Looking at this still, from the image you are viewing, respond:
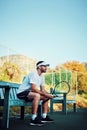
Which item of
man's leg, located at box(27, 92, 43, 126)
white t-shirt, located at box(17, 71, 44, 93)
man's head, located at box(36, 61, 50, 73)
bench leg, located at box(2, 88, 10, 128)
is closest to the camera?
bench leg, located at box(2, 88, 10, 128)

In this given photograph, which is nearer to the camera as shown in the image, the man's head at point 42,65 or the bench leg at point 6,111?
the bench leg at point 6,111

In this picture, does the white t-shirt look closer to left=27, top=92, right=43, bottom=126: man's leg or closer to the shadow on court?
left=27, top=92, right=43, bottom=126: man's leg

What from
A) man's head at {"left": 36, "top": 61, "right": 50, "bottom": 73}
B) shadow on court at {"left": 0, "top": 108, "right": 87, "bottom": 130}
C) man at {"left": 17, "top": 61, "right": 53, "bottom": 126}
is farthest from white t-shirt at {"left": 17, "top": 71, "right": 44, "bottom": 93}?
shadow on court at {"left": 0, "top": 108, "right": 87, "bottom": 130}

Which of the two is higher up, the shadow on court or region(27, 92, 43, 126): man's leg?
region(27, 92, 43, 126): man's leg

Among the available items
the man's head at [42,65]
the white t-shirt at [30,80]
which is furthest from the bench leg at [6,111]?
the man's head at [42,65]

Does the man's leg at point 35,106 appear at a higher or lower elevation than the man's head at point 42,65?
lower

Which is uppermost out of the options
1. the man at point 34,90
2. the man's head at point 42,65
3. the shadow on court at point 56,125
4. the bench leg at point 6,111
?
the man's head at point 42,65

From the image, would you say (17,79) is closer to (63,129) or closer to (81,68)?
(63,129)

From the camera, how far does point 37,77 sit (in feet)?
20.2

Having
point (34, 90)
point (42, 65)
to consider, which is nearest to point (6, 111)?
point (34, 90)

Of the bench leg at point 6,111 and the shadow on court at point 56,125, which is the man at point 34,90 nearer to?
the shadow on court at point 56,125

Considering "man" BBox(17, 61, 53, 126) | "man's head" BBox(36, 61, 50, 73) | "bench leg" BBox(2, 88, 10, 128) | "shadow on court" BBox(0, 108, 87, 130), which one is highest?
"man's head" BBox(36, 61, 50, 73)

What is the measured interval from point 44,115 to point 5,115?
1.23m

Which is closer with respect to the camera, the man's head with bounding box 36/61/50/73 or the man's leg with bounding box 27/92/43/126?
the man's leg with bounding box 27/92/43/126
